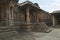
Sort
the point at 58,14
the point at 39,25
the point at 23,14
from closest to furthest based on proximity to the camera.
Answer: the point at 39,25 → the point at 23,14 → the point at 58,14

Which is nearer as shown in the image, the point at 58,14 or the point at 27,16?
the point at 27,16

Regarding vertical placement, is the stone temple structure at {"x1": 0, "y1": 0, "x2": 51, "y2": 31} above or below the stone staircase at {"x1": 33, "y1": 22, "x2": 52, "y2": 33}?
above

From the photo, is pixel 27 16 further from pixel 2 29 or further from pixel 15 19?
pixel 2 29

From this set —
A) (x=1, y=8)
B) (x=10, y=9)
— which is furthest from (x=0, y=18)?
(x=10, y=9)

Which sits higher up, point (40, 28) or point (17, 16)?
point (17, 16)

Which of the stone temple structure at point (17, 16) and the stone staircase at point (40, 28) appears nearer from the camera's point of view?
the stone temple structure at point (17, 16)

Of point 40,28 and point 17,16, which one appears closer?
point 40,28

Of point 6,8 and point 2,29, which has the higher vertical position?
point 6,8

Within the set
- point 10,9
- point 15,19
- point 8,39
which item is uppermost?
point 10,9

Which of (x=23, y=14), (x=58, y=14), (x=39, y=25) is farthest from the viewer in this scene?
(x=58, y=14)

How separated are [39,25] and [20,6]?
4528 millimetres

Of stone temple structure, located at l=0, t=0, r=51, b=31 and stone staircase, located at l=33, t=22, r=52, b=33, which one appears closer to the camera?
stone temple structure, located at l=0, t=0, r=51, b=31

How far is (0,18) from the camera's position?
1923 centimetres

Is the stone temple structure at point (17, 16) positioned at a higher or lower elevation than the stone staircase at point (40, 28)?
higher
